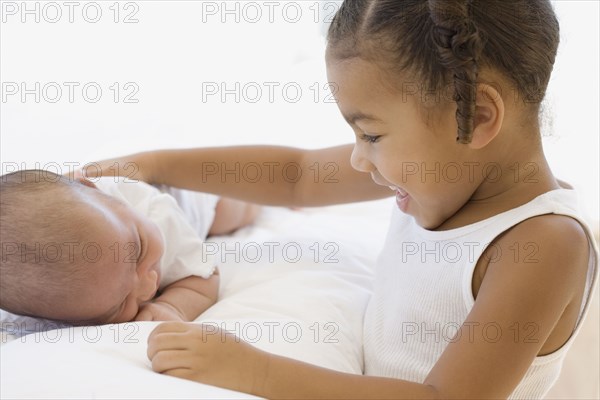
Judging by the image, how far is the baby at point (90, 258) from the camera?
0.83 metres

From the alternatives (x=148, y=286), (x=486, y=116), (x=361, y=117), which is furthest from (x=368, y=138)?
(x=148, y=286)

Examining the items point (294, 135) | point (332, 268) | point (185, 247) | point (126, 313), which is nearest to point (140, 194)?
point (185, 247)

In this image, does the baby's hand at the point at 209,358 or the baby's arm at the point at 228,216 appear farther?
the baby's arm at the point at 228,216

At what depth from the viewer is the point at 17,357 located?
2.26ft

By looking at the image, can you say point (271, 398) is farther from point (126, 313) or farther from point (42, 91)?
point (42, 91)

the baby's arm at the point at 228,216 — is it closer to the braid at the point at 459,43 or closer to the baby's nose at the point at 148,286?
the baby's nose at the point at 148,286

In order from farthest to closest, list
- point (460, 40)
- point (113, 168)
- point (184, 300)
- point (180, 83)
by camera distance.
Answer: point (180, 83) → point (113, 168) → point (184, 300) → point (460, 40)

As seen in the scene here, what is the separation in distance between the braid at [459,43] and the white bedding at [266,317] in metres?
0.38

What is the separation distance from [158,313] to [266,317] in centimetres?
16

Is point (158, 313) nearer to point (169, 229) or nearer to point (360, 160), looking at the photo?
point (169, 229)

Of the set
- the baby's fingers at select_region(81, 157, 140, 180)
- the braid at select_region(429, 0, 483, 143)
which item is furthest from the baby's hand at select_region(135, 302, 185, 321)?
the braid at select_region(429, 0, 483, 143)

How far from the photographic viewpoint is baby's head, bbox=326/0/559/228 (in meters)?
0.72

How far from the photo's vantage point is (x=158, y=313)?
969 millimetres

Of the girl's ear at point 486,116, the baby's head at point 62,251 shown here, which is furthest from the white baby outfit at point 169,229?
the girl's ear at point 486,116
